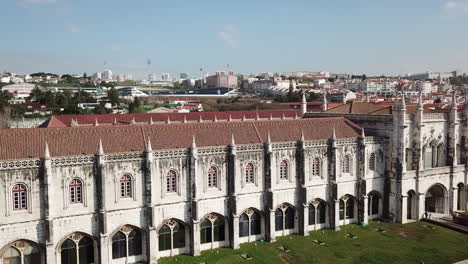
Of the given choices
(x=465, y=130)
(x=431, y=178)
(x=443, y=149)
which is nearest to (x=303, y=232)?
(x=431, y=178)

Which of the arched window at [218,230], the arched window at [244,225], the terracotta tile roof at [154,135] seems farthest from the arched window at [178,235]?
the terracotta tile roof at [154,135]

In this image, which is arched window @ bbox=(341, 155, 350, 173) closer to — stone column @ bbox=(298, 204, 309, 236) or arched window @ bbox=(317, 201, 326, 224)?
arched window @ bbox=(317, 201, 326, 224)

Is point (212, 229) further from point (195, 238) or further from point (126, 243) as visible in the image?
point (126, 243)

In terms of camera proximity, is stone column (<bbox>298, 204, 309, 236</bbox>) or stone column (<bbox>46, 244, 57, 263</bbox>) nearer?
stone column (<bbox>46, 244, 57, 263</bbox>)

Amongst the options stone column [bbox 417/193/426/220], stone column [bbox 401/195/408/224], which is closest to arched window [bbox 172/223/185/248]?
stone column [bbox 401/195/408/224]

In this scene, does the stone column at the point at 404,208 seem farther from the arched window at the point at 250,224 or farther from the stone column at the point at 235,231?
the stone column at the point at 235,231

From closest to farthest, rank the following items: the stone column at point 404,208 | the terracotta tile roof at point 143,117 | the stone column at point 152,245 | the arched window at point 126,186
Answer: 1. the arched window at point 126,186
2. the stone column at point 152,245
3. the stone column at point 404,208
4. the terracotta tile roof at point 143,117

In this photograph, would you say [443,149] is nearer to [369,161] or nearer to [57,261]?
[369,161]
